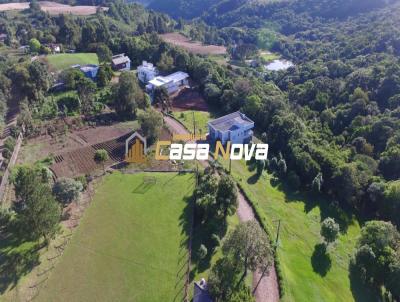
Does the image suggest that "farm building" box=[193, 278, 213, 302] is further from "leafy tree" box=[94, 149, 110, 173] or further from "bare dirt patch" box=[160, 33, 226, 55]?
"bare dirt patch" box=[160, 33, 226, 55]

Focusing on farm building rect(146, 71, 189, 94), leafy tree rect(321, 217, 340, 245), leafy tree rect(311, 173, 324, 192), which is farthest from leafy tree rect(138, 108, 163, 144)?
leafy tree rect(321, 217, 340, 245)

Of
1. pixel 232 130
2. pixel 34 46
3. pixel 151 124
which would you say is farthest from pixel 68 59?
pixel 232 130

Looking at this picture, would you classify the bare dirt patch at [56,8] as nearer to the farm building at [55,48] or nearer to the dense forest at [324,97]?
the dense forest at [324,97]

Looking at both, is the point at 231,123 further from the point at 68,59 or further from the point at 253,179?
the point at 68,59

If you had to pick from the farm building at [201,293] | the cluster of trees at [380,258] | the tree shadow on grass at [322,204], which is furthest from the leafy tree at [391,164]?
the farm building at [201,293]

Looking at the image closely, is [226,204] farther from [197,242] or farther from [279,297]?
[279,297]
